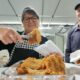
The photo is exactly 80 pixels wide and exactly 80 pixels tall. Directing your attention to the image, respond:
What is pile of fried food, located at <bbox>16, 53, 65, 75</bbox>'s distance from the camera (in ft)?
2.65

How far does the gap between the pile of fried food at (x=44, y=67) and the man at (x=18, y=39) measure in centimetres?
10

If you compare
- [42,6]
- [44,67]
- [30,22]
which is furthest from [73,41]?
[42,6]

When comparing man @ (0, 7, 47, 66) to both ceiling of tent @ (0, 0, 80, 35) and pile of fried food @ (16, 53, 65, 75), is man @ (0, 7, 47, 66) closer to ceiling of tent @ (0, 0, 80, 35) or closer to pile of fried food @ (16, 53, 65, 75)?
pile of fried food @ (16, 53, 65, 75)

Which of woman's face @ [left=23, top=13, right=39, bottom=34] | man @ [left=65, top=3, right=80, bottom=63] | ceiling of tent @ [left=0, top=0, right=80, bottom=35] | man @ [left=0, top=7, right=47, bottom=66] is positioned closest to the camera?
man @ [left=0, top=7, right=47, bottom=66]

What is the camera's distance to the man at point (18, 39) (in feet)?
2.34

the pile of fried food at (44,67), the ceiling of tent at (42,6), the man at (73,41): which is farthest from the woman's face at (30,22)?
the ceiling of tent at (42,6)

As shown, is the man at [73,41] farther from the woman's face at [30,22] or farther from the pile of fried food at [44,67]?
the pile of fried food at [44,67]

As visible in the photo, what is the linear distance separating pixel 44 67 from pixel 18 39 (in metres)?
0.15

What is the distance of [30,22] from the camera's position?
1581 millimetres

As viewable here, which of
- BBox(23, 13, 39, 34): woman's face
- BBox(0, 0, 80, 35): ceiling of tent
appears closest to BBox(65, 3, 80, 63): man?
BBox(23, 13, 39, 34): woman's face

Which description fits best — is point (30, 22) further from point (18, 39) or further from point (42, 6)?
point (42, 6)

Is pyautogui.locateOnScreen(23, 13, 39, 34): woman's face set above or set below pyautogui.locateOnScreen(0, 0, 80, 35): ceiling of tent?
below

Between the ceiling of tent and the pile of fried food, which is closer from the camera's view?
the pile of fried food

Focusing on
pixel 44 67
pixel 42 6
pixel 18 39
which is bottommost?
pixel 44 67
